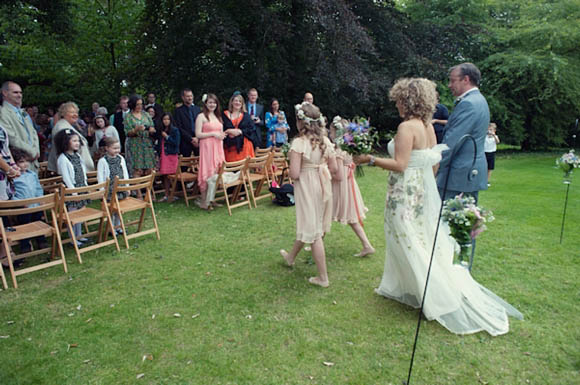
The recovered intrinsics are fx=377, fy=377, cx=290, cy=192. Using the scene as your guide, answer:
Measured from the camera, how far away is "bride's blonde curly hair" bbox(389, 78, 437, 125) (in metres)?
3.58

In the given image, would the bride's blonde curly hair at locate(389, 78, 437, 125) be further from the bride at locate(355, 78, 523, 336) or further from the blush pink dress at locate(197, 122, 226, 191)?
the blush pink dress at locate(197, 122, 226, 191)

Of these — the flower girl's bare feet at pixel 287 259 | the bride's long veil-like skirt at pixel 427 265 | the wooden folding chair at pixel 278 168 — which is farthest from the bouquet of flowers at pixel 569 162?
the wooden folding chair at pixel 278 168

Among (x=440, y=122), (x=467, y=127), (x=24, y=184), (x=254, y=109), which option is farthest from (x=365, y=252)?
(x=254, y=109)

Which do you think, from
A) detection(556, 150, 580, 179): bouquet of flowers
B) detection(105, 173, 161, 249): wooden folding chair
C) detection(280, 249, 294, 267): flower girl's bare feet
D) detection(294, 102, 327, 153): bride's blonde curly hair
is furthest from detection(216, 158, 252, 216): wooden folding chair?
detection(556, 150, 580, 179): bouquet of flowers

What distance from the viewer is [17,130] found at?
5.55m

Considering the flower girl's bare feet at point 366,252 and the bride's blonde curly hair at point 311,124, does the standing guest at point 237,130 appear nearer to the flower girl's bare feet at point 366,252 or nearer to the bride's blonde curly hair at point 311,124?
the flower girl's bare feet at point 366,252

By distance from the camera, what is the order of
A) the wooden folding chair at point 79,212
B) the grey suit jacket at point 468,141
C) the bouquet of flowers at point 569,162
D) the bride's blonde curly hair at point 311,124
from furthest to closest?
1. the bouquet of flowers at point 569,162
2. the wooden folding chair at point 79,212
3. the bride's blonde curly hair at point 311,124
4. the grey suit jacket at point 468,141

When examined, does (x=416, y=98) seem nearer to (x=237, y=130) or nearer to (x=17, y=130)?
(x=237, y=130)

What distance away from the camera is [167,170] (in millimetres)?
8438

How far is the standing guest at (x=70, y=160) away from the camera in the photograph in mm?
5375

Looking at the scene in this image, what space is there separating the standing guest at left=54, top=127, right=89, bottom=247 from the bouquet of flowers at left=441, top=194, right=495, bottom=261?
5.02 metres

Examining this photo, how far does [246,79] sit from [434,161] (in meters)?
9.90

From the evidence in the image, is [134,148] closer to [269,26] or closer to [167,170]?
[167,170]

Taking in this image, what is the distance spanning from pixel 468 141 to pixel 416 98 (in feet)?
2.82
